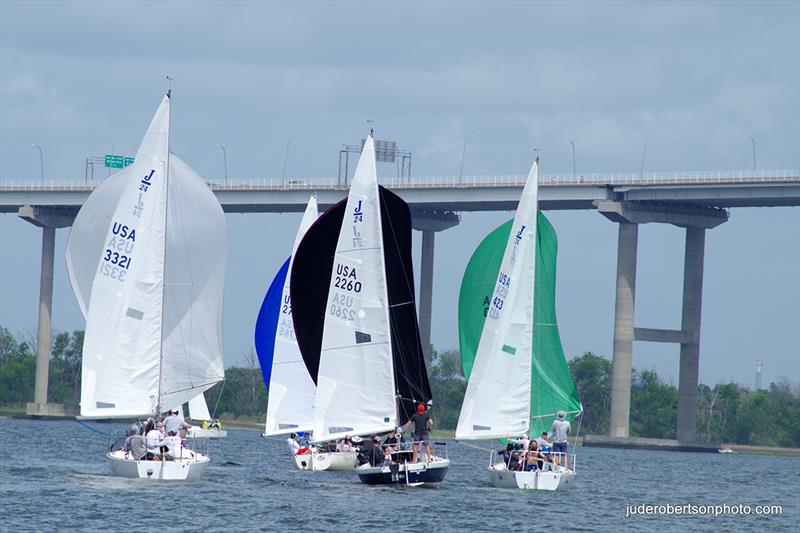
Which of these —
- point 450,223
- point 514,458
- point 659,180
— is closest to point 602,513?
point 514,458

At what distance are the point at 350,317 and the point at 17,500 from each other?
791 cm

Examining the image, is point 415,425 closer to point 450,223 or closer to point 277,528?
point 277,528

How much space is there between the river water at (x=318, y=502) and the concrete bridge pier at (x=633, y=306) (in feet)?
133

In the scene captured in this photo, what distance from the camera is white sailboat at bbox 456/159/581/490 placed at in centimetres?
3906

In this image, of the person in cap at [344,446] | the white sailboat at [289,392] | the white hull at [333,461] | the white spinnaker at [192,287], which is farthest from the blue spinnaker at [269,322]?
the white spinnaker at [192,287]

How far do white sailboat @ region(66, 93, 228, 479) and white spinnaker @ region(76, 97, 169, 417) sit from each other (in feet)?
0.07

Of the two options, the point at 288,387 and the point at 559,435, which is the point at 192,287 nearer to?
the point at 288,387

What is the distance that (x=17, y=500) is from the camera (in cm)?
3241

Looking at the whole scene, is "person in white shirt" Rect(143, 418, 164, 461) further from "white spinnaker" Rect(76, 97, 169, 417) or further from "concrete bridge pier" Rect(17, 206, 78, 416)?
"concrete bridge pier" Rect(17, 206, 78, 416)

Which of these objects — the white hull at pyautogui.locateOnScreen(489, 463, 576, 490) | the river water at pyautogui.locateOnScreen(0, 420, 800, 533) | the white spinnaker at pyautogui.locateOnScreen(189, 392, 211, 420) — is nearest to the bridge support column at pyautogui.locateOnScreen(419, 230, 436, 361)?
the white spinnaker at pyautogui.locateOnScreen(189, 392, 211, 420)

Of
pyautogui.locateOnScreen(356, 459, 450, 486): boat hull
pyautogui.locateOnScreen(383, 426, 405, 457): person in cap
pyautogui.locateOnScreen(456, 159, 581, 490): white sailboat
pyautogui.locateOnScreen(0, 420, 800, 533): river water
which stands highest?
pyautogui.locateOnScreen(456, 159, 581, 490): white sailboat

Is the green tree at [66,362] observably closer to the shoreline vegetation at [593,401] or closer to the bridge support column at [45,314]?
the shoreline vegetation at [593,401]

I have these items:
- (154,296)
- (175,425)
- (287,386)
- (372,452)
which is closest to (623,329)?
(287,386)

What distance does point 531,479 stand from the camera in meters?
37.6
